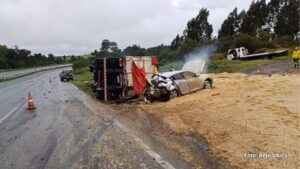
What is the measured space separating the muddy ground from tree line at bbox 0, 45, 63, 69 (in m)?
116

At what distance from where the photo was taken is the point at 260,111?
1323 centimetres

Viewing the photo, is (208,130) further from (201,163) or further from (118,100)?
(118,100)

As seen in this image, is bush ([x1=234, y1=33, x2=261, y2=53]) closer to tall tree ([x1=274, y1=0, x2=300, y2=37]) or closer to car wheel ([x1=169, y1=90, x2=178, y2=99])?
tall tree ([x1=274, y1=0, x2=300, y2=37])

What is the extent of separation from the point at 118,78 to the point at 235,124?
463 inches

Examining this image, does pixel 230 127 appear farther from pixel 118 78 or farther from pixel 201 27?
pixel 201 27

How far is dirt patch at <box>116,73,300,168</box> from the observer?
8.23 meters

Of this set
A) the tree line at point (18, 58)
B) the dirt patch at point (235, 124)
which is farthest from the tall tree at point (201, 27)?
the dirt patch at point (235, 124)

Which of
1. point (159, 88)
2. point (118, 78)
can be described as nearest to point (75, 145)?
point (159, 88)

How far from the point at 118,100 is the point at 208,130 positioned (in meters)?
11.0

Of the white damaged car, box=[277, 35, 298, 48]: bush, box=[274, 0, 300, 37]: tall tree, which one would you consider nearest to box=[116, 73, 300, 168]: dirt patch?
the white damaged car

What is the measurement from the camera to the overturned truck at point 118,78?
22.3m

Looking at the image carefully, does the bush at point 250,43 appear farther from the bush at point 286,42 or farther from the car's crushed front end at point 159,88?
the car's crushed front end at point 159,88

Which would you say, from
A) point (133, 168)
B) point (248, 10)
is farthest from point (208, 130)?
point (248, 10)

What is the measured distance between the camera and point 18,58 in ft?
456
